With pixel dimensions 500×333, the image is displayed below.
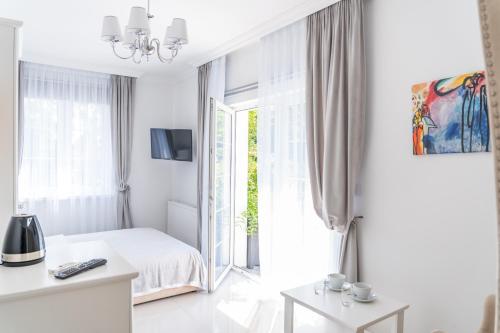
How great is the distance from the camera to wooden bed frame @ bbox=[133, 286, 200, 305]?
327 centimetres

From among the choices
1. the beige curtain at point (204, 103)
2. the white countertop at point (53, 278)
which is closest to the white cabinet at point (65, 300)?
the white countertop at point (53, 278)

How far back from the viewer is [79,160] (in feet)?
15.3

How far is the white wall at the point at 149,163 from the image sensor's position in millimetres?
5188

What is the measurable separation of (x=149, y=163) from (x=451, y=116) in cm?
430

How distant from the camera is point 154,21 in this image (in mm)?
3213

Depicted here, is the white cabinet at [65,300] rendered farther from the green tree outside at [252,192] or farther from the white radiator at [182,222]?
the white radiator at [182,222]

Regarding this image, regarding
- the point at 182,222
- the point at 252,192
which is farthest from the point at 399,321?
the point at 182,222

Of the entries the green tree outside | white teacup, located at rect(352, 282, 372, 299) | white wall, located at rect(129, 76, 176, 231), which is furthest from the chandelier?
white wall, located at rect(129, 76, 176, 231)

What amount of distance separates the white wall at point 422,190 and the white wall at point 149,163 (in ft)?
12.0

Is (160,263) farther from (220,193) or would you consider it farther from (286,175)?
(286,175)

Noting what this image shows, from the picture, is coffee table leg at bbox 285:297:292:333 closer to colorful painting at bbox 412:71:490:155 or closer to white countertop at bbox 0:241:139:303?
white countertop at bbox 0:241:139:303

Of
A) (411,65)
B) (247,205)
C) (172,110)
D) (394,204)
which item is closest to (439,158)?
(394,204)

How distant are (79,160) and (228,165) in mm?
2139

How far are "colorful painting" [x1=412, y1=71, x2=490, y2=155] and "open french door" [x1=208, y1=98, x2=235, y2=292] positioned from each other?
78.5 inches
